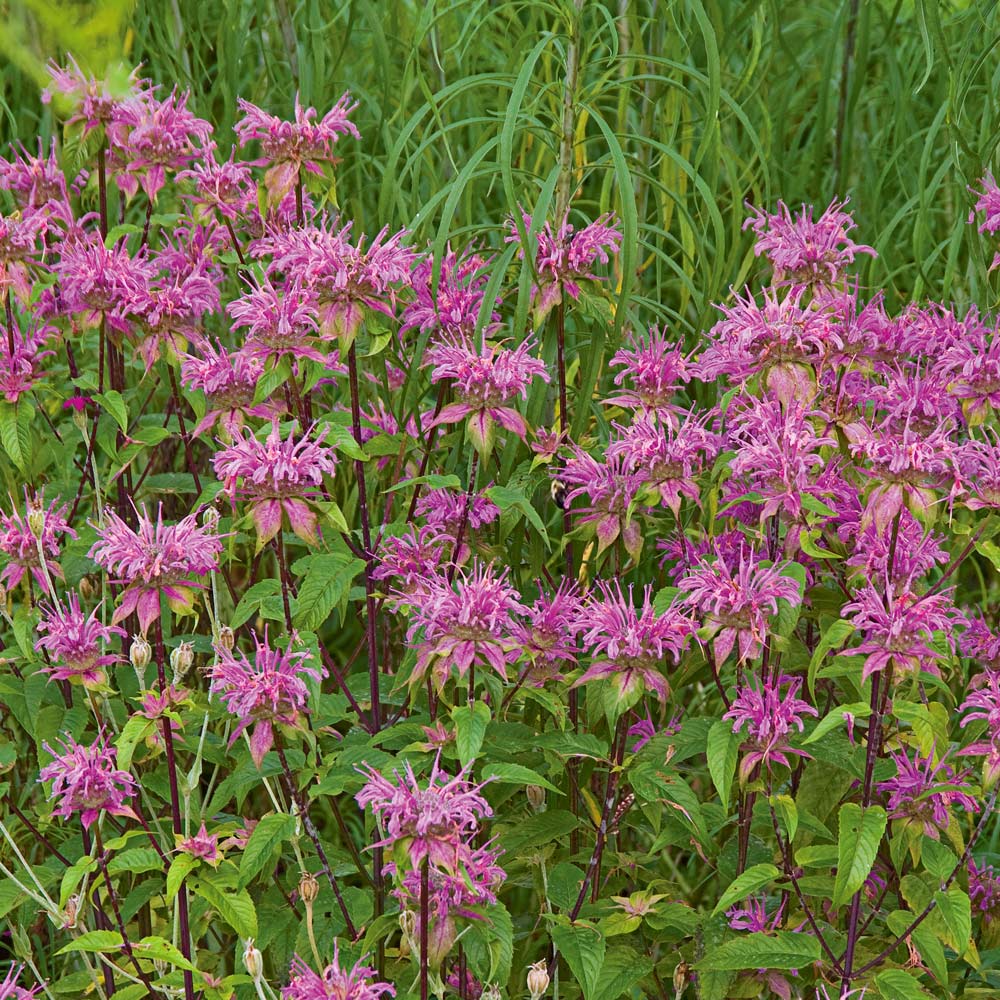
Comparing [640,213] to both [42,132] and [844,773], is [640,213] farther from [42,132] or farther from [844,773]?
[42,132]

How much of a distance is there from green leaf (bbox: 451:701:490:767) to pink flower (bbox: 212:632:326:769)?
0.56ft

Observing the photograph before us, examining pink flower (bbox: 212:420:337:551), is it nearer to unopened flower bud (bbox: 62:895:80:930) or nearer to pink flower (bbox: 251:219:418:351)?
pink flower (bbox: 251:219:418:351)

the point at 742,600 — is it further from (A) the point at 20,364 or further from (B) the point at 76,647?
(A) the point at 20,364

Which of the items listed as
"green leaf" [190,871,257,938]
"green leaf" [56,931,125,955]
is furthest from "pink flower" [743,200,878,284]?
"green leaf" [56,931,125,955]

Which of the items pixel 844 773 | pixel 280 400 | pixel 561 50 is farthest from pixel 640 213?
pixel 844 773

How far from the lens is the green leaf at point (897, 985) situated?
1.50 metres

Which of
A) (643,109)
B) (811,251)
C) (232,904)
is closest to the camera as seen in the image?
(232,904)

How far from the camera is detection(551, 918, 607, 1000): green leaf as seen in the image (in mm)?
1493

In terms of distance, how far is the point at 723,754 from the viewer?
1.48 metres

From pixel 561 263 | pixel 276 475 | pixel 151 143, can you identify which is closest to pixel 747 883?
pixel 276 475

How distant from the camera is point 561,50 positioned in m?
2.13

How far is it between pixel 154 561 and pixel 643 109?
135cm

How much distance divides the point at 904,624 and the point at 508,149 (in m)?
0.73

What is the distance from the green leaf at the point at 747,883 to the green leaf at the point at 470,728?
0.32m
